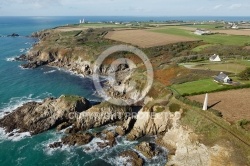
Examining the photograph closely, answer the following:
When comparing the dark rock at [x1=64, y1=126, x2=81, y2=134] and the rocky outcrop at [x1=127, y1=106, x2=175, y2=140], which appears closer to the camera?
the rocky outcrop at [x1=127, y1=106, x2=175, y2=140]

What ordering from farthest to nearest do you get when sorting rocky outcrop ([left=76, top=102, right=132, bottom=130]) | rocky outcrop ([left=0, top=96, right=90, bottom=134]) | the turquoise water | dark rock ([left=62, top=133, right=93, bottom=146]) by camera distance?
rocky outcrop ([left=76, top=102, right=132, bottom=130]), rocky outcrop ([left=0, top=96, right=90, bottom=134]), dark rock ([left=62, top=133, right=93, bottom=146]), the turquoise water

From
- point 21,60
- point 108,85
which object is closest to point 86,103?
point 108,85

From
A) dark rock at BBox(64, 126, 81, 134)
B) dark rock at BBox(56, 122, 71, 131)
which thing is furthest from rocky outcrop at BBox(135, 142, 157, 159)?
dark rock at BBox(56, 122, 71, 131)

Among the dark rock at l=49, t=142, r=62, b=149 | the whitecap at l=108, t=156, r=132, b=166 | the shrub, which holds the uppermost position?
the shrub

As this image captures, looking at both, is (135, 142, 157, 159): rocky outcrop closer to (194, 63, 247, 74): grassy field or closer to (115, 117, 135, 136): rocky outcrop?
(115, 117, 135, 136): rocky outcrop

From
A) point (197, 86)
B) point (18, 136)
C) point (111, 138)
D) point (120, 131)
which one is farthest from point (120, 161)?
point (197, 86)

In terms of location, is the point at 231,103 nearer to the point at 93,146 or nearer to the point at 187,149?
the point at 187,149

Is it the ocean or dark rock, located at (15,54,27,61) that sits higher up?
dark rock, located at (15,54,27,61)
